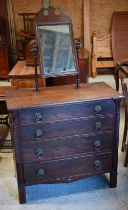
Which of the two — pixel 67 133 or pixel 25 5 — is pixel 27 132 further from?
pixel 25 5

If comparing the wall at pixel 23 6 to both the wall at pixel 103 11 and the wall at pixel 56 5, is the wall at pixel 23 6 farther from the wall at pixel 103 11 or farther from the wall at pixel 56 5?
the wall at pixel 103 11

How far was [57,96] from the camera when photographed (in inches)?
79.7

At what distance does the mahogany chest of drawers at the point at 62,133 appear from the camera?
1918 millimetres

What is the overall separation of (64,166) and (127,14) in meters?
4.15

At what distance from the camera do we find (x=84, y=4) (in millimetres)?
5281

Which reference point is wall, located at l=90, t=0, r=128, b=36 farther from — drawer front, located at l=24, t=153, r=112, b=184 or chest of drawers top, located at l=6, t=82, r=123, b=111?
drawer front, located at l=24, t=153, r=112, b=184

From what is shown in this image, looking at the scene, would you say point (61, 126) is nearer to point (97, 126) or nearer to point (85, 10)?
point (97, 126)

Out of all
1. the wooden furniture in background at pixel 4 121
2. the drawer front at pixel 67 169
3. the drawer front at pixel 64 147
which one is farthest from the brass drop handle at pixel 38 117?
the wooden furniture in background at pixel 4 121

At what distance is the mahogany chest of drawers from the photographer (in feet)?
6.29

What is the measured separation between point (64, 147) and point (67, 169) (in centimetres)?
20

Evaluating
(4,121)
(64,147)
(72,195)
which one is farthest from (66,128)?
(4,121)

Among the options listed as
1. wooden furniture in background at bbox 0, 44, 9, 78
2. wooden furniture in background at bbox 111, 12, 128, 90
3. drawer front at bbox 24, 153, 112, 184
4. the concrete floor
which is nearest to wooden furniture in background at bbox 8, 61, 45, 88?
the concrete floor

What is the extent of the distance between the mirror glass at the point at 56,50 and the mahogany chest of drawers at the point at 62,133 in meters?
0.17

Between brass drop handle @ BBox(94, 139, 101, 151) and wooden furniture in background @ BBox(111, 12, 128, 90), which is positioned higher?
wooden furniture in background @ BBox(111, 12, 128, 90)
